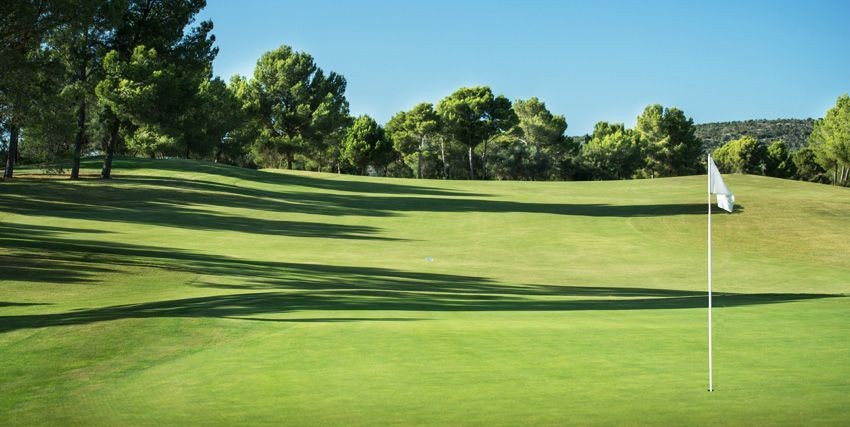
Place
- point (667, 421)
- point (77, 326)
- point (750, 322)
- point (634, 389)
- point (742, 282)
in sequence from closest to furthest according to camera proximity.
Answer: point (667, 421), point (634, 389), point (77, 326), point (750, 322), point (742, 282)

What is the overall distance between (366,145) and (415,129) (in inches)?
277

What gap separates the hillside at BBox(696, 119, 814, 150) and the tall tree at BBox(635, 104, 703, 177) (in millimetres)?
25361

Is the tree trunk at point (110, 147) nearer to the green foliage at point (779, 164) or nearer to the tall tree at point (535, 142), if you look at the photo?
the tall tree at point (535, 142)

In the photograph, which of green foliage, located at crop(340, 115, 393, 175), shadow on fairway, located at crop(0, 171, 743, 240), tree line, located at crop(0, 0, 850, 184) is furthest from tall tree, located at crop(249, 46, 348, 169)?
shadow on fairway, located at crop(0, 171, 743, 240)

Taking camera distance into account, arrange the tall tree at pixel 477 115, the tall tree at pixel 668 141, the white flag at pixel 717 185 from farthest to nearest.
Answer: the tall tree at pixel 668 141, the tall tree at pixel 477 115, the white flag at pixel 717 185

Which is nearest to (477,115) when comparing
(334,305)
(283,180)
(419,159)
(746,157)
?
(419,159)

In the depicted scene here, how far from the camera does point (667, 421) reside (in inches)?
298


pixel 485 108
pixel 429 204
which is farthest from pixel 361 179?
pixel 485 108

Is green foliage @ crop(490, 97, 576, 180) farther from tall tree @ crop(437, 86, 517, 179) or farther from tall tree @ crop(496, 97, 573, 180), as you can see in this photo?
tall tree @ crop(437, 86, 517, 179)

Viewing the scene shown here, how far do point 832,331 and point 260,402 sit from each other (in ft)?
32.5

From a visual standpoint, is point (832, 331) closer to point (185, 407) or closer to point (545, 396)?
point (545, 396)

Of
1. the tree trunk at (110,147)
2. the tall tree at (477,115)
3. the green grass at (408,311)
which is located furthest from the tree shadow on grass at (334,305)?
the tall tree at (477,115)

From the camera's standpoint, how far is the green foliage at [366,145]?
10556cm

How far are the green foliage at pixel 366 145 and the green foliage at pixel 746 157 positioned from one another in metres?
52.3
